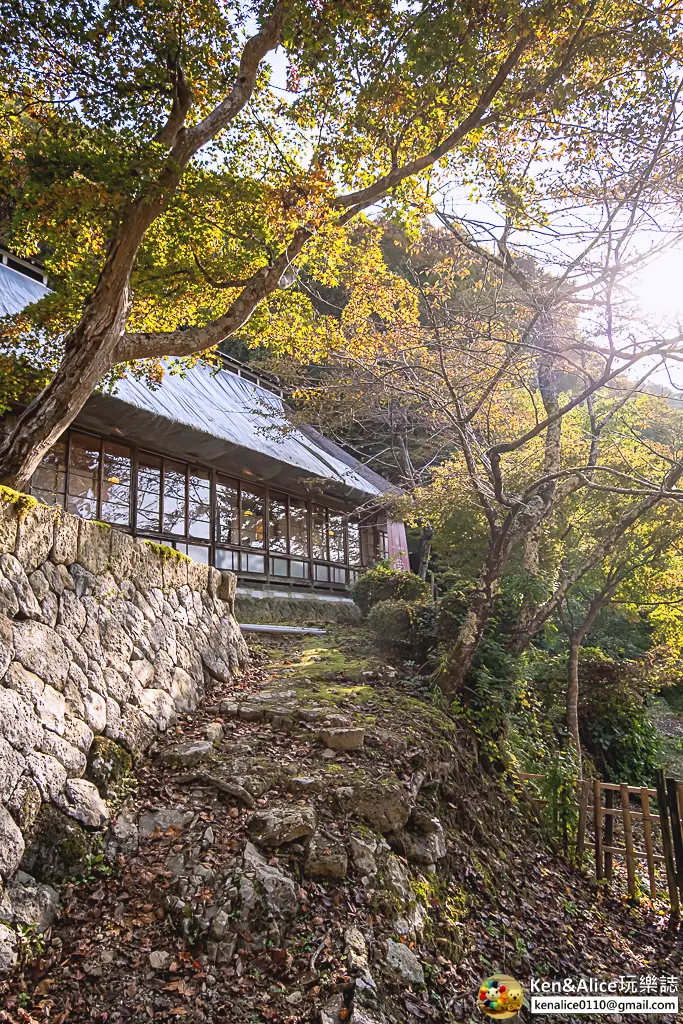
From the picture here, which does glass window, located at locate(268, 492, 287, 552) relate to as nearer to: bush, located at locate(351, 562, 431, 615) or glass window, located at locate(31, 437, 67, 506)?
bush, located at locate(351, 562, 431, 615)

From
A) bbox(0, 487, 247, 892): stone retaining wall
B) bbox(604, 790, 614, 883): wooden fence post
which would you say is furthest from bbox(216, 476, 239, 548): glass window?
bbox(604, 790, 614, 883): wooden fence post

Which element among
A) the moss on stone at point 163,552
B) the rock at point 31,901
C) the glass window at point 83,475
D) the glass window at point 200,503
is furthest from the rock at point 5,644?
the glass window at point 200,503

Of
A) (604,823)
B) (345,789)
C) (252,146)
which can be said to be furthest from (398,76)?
(604,823)

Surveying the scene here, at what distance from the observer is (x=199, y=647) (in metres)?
7.18

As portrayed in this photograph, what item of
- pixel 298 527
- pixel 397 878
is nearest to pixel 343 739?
pixel 397 878

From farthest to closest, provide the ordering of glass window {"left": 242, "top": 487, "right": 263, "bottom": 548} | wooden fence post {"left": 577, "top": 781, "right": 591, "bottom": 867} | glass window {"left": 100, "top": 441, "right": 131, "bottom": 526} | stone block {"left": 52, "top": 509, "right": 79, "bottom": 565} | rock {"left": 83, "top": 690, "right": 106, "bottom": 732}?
1. glass window {"left": 242, "top": 487, "right": 263, "bottom": 548}
2. glass window {"left": 100, "top": 441, "right": 131, "bottom": 526}
3. wooden fence post {"left": 577, "top": 781, "right": 591, "bottom": 867}
4. stone block {"left": 52, "top": 509, "right": 79, "bottom": 565}
5. rock {"left": 83, "top": 690, "right": 106, "bottom": 732}

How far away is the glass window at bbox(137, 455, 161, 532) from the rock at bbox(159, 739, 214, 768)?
21.1 ft

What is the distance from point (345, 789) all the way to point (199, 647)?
2643 millimetres

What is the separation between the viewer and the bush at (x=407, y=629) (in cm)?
955

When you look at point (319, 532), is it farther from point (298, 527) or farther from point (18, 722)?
point (18, 722)

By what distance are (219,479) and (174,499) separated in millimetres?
1650

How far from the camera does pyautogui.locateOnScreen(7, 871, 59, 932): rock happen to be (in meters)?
3.60

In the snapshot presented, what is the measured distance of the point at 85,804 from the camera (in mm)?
4414

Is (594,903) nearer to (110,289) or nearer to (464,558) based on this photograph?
(464,558)
